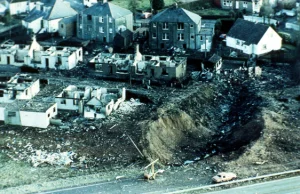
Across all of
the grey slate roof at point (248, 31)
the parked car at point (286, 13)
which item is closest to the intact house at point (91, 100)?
the grey slate roof at point (248, 31)

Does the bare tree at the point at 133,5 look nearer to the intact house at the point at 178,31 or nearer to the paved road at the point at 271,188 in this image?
the intact house at the point at 178,31

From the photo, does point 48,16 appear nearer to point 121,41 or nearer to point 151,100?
point 121,41

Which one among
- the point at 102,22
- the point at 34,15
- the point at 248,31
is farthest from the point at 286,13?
the point at 34,15

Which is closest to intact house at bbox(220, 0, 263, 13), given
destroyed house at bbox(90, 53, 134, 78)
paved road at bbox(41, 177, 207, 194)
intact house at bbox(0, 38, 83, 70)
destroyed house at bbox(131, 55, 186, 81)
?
destroyed house at bbox(131, 55, 186, 81)

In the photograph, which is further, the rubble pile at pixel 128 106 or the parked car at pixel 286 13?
the parked car at pixel 286 13

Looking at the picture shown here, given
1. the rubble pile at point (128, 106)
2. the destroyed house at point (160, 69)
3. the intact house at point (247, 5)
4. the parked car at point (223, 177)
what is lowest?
the parked car at point (223, 177)

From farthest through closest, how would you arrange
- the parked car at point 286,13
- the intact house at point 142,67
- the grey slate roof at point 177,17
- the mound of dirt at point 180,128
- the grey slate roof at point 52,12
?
the parked car at point 286,13, the grey slate roof at point 52,12, the grey slate roof at point 177,17, the intact house at point 142,67, the mound of dirt at point 180,128

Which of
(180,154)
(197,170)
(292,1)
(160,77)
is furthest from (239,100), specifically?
(292,1)
